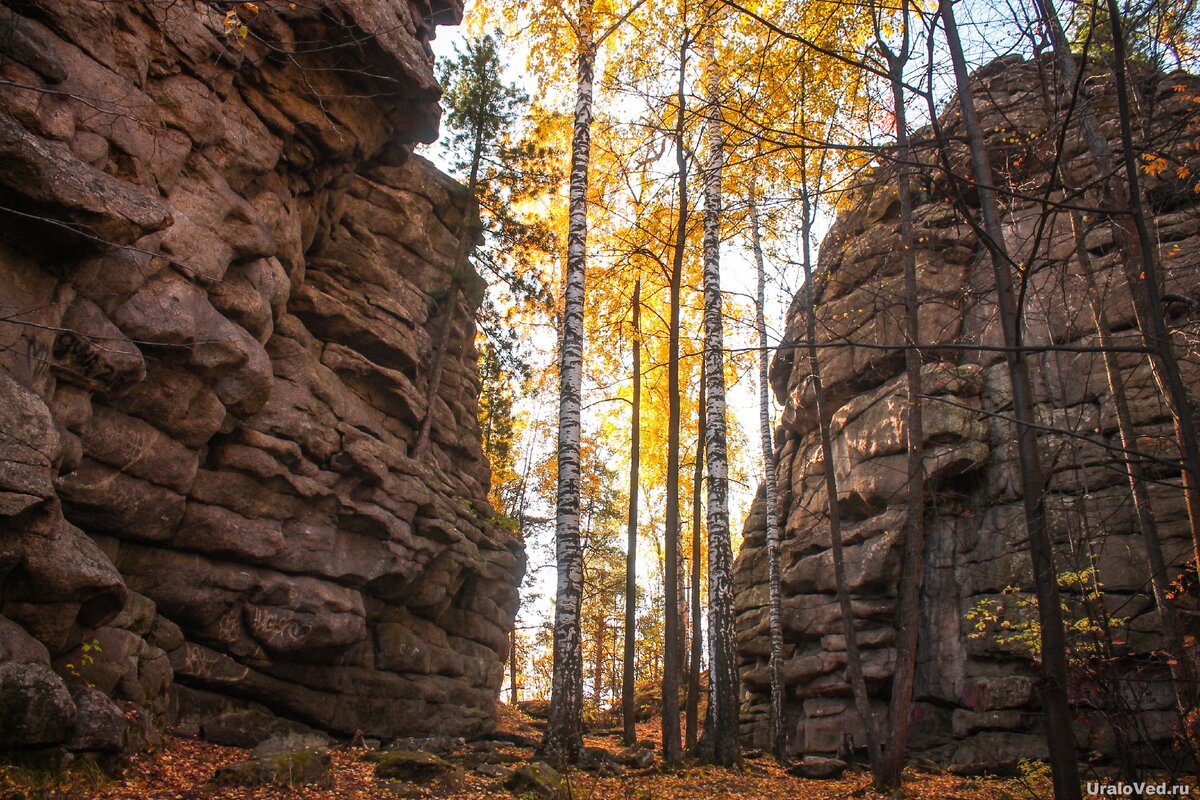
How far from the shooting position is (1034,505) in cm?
433

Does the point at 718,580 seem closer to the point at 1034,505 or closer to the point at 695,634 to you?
the point at 695,634

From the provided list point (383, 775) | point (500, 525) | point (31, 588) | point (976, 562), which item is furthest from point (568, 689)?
point (976, 562)

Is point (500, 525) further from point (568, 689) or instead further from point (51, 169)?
point (51, 169)

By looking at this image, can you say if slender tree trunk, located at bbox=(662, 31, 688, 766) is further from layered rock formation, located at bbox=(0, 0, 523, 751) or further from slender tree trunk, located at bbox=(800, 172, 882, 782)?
layered rock formation, located at bbox=(0, 0, 523, 751)

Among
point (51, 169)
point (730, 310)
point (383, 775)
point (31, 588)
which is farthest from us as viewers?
point (730, 310)

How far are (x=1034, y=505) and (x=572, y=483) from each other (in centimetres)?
784

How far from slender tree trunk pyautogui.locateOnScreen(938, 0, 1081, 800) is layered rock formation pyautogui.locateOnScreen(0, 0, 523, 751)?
4.27m

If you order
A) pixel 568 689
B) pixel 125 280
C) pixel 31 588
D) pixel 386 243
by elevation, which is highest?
pixel 386 243

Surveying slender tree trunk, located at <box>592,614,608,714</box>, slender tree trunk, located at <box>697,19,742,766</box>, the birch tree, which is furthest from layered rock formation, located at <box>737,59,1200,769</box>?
slender tree trunk, located at <box>592,614,608,714</box>

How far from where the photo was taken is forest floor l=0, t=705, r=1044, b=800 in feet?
20.6

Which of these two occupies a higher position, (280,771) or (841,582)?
(841,582)

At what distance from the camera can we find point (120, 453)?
31.1 feet

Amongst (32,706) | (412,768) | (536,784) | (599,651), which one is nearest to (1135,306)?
(536,784)

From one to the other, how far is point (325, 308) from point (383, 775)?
9.54 meters
